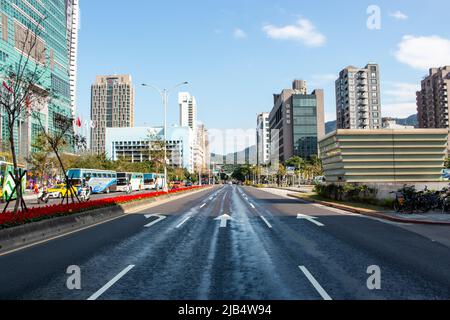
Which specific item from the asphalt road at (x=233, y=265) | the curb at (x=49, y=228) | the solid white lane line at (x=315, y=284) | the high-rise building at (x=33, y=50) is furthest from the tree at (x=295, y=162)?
the solid white lane line at (x=315, y=284)

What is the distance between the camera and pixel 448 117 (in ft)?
562

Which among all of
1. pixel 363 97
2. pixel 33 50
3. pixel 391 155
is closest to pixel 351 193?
pixel 391 155

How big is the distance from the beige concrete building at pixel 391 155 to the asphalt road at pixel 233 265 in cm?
1589

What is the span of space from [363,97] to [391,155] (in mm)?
128836

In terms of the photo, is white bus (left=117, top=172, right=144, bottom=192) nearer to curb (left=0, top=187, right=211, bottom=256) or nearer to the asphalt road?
curb (left=0, top=187, right=211, bottom=256)

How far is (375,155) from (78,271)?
26472 mm

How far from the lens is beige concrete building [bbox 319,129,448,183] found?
29719mm

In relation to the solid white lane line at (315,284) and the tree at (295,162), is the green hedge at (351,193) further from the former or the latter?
the tree at (295,162)

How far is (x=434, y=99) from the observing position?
18138 centimetres

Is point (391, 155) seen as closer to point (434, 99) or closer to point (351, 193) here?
point (351, 193)

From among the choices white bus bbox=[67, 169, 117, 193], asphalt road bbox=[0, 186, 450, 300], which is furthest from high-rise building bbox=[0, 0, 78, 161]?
asphalt road bbox=[0, 186, 450, 300]

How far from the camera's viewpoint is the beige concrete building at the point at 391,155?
2972 cm

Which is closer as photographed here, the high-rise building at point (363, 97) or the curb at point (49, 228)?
the curb at point (49, 228)
